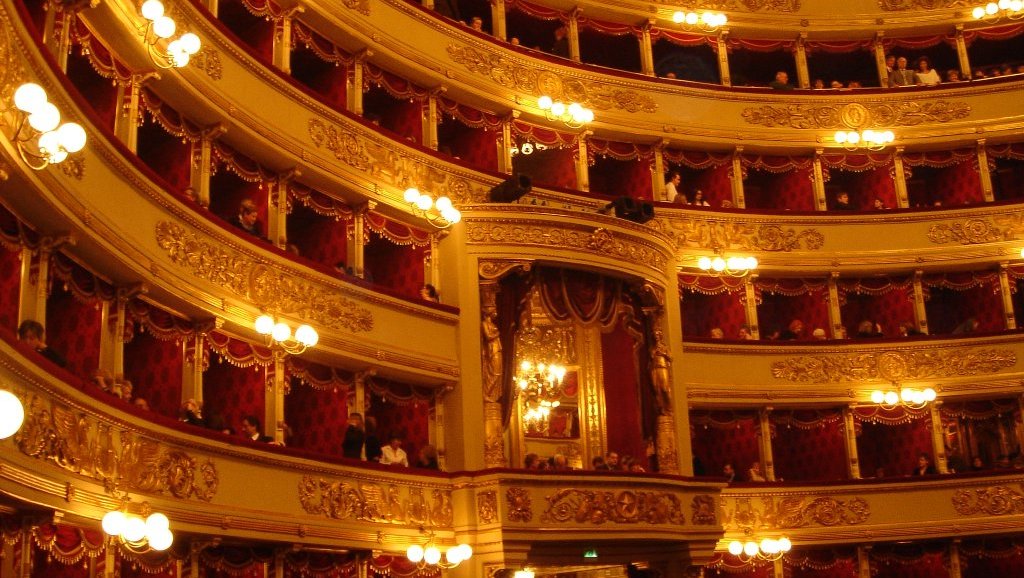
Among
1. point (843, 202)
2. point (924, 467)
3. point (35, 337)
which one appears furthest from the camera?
point (843, 202)

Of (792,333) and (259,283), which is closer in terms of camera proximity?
(259,283)

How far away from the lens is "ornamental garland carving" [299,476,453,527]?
16.1m

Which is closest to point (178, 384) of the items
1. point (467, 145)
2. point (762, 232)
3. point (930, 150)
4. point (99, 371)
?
point (99, 371)

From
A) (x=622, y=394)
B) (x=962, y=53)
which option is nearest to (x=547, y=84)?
(x=622, y=394)

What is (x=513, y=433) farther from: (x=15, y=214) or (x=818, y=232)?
(x=15, y=214)

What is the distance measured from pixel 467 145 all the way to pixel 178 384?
30.0ft

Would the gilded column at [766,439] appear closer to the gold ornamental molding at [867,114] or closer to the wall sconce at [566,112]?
the gold ornamental molding at [867,114]

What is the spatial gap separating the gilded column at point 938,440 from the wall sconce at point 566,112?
8.85 meters

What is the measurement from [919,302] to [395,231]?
11.5 m

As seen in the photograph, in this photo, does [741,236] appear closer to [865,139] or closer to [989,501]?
[865,139]

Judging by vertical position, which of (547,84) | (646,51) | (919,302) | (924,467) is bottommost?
(924,467)

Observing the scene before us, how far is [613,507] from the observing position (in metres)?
18.7

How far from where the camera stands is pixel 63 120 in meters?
11.4

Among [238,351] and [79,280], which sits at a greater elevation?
[238,351]
